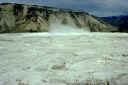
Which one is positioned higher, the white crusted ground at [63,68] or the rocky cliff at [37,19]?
the white crusted ground at [63,68]

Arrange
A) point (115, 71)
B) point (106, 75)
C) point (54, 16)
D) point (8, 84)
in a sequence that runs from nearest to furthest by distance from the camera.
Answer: point (8, 84), point (106, 75), point (115, 71), point (54, 16)

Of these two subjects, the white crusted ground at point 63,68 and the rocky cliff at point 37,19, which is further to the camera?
the rocky cliff at point 37,19

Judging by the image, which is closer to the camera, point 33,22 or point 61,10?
point 33,22

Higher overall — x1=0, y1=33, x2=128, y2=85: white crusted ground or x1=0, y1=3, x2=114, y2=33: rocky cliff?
x1=0, y1=33, x2=128, y2=85: white crusted ground

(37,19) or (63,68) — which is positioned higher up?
(63,68)

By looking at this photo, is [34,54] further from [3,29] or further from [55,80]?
[3,29]

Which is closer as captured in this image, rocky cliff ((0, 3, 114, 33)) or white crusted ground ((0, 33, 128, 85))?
white crusted ground ((0, 33, 128, 85))

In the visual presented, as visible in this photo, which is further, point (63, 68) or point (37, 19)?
point (37, 19)

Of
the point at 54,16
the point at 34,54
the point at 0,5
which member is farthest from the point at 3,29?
the point at 34,54
